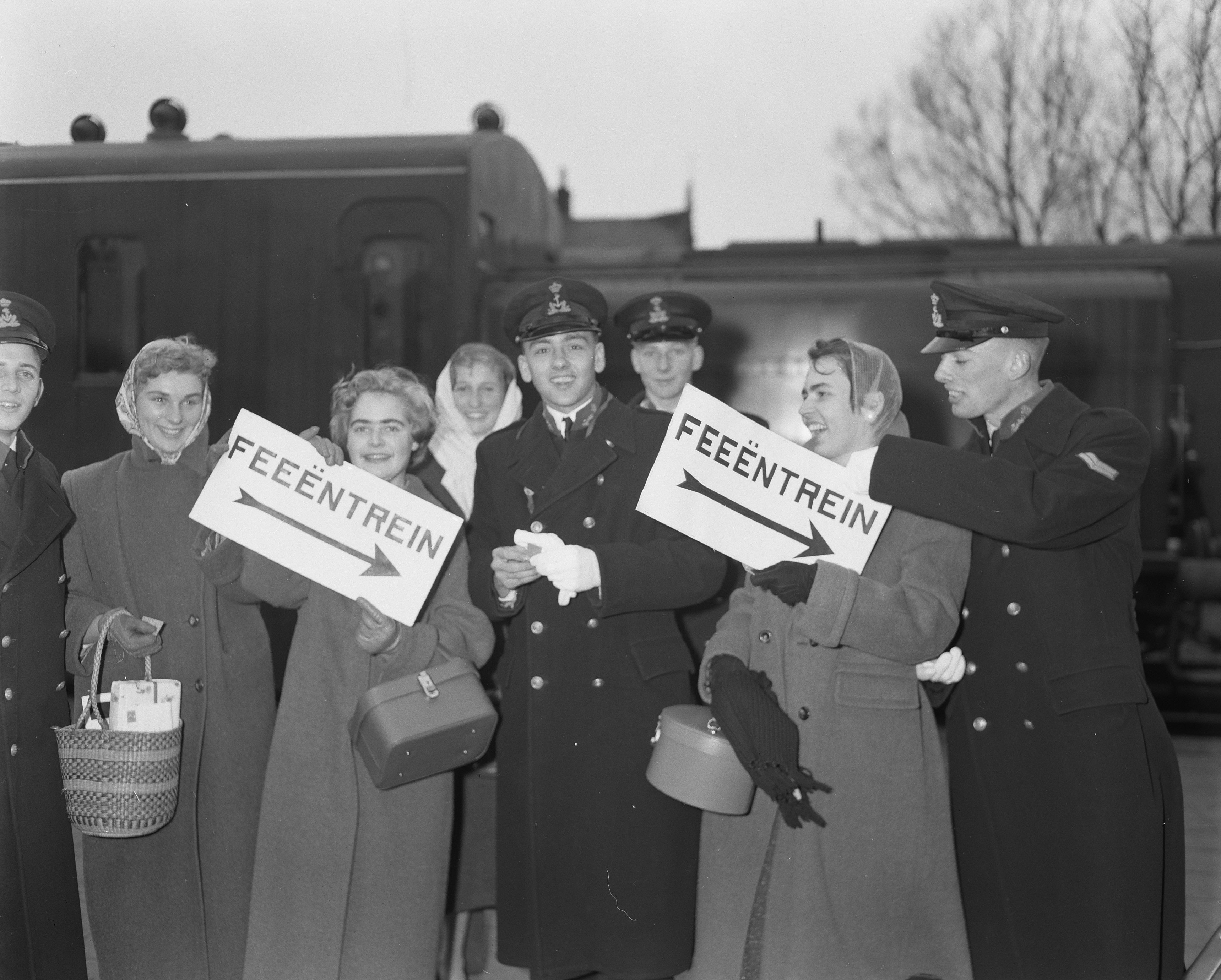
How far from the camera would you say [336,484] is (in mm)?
3252

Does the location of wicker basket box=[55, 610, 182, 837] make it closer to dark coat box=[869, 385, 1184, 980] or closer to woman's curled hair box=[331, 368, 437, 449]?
woman's curled hair box=[331, 368, 437, 449]

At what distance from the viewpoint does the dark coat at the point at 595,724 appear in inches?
125

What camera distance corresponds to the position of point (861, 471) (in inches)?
117

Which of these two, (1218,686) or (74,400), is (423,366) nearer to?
(74,400)

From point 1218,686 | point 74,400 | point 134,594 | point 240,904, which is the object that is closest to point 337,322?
point 74,400

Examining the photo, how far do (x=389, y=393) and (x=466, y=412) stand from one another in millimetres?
1240

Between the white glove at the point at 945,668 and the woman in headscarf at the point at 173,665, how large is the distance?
1888mm

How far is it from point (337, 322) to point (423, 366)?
506 mm

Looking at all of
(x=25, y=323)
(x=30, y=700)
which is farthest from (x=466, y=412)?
(x=30, y=700)

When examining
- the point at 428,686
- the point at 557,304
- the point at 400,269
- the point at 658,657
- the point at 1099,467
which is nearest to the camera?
the point at 1099,467

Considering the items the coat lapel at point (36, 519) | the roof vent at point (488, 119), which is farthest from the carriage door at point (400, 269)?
the coat lapel at point (36, 519)

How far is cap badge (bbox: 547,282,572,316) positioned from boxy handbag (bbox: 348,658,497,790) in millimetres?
1043

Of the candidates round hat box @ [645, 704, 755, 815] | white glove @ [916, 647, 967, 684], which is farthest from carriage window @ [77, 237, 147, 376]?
white glove @ [916, 647, 967, 684]

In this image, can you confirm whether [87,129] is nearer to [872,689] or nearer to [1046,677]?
[872,689]
